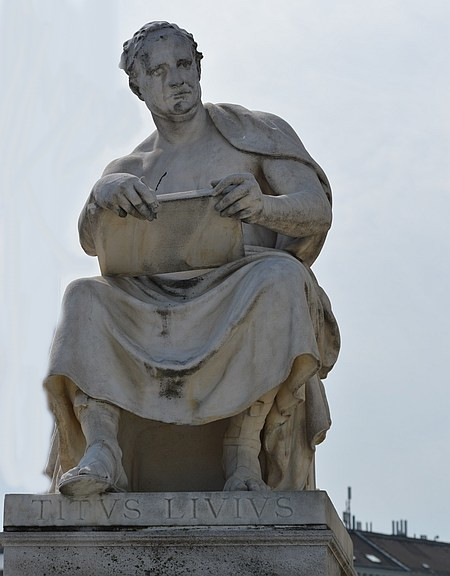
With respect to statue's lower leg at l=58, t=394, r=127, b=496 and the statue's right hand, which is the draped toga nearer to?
statue's lower leg at l=58, t=394, r=127, b=496

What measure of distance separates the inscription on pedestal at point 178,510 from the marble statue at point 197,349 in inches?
3.8

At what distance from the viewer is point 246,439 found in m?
9.38

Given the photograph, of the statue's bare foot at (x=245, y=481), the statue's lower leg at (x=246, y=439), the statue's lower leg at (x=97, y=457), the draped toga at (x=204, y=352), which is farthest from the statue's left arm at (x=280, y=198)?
the statue's bare foot at (x=245, y=481)

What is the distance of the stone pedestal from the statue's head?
2.51 meters

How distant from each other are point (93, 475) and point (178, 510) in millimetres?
412

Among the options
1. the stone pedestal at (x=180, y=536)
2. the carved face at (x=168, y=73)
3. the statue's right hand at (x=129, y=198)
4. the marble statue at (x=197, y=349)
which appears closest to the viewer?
the stone pedestal at (x=180, y=536)

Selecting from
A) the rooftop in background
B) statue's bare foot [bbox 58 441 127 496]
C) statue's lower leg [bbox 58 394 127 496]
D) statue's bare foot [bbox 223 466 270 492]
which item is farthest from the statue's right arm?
the rooftop in background

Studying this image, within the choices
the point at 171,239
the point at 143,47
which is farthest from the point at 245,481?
the point at 143,47

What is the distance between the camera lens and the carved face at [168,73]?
33.2 feet

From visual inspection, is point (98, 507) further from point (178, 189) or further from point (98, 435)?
point (178, 189)

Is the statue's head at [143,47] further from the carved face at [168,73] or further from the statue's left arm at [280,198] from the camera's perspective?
the statue's left arm at [280,198]

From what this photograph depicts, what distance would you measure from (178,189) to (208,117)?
1.68 feet

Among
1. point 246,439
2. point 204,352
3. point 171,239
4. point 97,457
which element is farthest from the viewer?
point 171,239

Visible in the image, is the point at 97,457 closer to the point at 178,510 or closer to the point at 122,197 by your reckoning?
the point at 178,510
